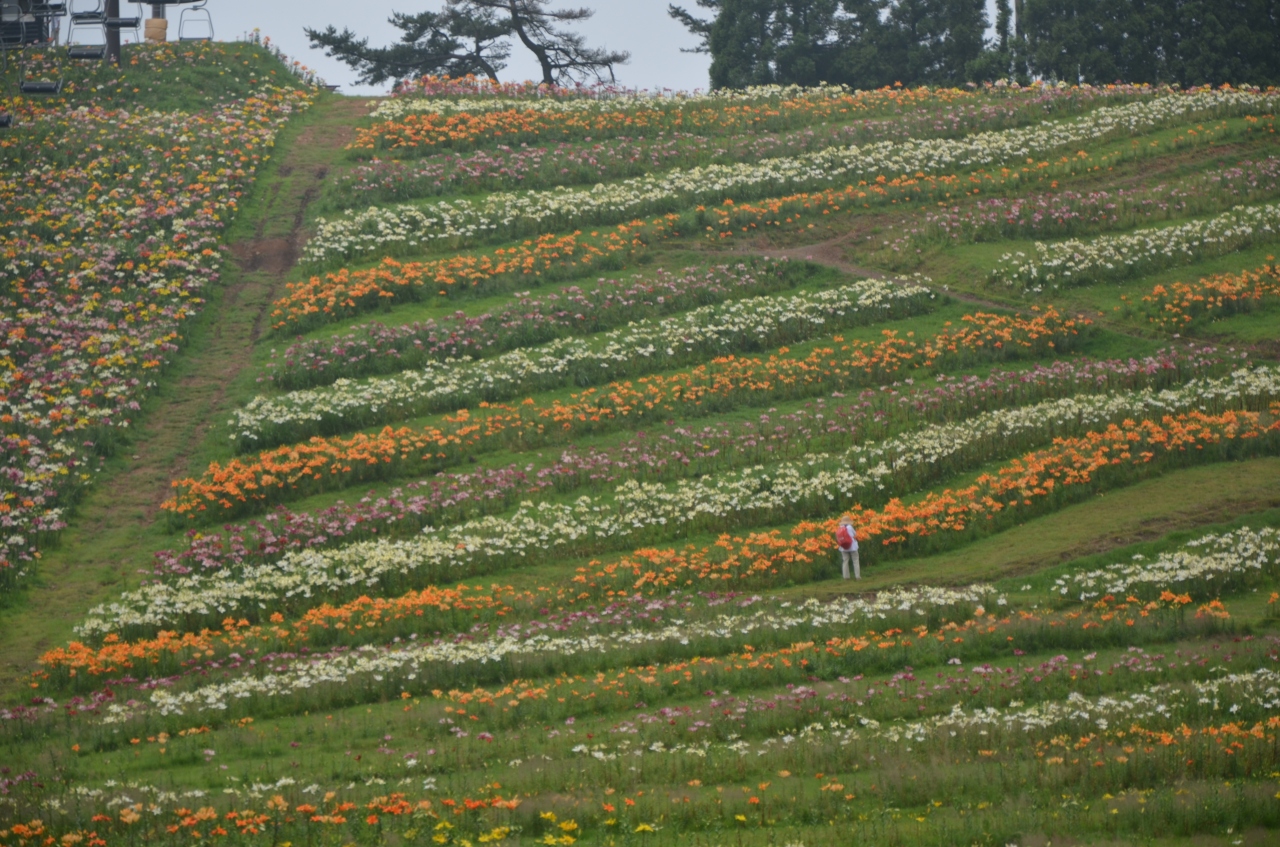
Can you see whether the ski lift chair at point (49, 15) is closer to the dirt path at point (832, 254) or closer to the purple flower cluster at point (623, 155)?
the purple flower cluster at point (623, 155)

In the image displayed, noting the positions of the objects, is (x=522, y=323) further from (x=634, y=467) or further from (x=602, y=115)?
(x=602, y=115)

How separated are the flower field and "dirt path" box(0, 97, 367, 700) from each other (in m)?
0.15

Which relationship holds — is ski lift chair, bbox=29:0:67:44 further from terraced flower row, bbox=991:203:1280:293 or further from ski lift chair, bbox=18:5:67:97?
terraced flower row, bbox=991:203:1280:293

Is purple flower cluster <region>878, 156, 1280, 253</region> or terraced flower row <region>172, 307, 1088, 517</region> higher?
purple flower cluster <region>878, 156, 1280, 253</region>

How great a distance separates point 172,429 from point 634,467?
11405 mm

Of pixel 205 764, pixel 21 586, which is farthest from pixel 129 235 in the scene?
pixel 205 764

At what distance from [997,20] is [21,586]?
61.4 meters

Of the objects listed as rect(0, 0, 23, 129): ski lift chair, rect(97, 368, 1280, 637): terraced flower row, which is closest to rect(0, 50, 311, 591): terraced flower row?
rect(97, 368, 1280, 637): terraced flower row

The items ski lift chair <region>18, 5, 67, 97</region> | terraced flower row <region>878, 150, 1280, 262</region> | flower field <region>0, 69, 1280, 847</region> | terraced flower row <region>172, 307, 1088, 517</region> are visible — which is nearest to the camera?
flower field <region>0, 69, 1280, 847</region>

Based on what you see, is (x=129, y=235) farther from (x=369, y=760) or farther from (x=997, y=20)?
(x=997, y=20)

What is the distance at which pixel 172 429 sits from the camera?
3038 cm

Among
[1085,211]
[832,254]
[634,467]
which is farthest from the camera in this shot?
[1085,211]

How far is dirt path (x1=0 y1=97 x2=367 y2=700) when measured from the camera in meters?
22.8

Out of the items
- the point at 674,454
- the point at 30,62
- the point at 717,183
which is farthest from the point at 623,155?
the point at 30,62
